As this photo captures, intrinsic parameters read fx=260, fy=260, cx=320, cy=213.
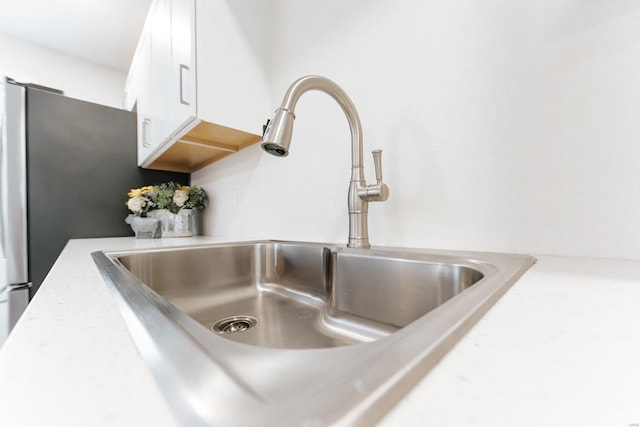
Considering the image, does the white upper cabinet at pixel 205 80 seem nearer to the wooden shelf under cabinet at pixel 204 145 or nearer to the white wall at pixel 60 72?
the wooden shelf under cabinet at pixel 204 145

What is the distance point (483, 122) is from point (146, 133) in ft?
5.53

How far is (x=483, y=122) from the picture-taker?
620 millimetres

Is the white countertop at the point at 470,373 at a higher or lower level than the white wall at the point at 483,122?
lower

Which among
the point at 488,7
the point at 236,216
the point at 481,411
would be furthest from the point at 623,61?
Answer: the point at 236,216

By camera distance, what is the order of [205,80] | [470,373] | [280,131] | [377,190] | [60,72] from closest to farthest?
[470,373], [280,131], [377,190], [205,80], [60,72]

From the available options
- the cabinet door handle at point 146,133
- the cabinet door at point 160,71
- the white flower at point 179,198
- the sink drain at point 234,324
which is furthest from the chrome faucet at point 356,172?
the cabinet door handle at point 146,133

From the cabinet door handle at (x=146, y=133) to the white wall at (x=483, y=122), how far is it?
3.44 ft

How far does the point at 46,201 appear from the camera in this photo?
4.70ft

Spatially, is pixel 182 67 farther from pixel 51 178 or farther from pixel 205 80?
pixel 51 178

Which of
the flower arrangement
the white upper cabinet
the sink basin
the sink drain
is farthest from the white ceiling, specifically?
the sink drain

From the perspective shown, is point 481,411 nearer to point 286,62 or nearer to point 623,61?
point 623,61

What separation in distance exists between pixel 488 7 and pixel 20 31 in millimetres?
3826

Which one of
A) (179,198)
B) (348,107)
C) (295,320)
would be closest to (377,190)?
(348,107)

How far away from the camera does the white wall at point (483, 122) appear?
491 mm
